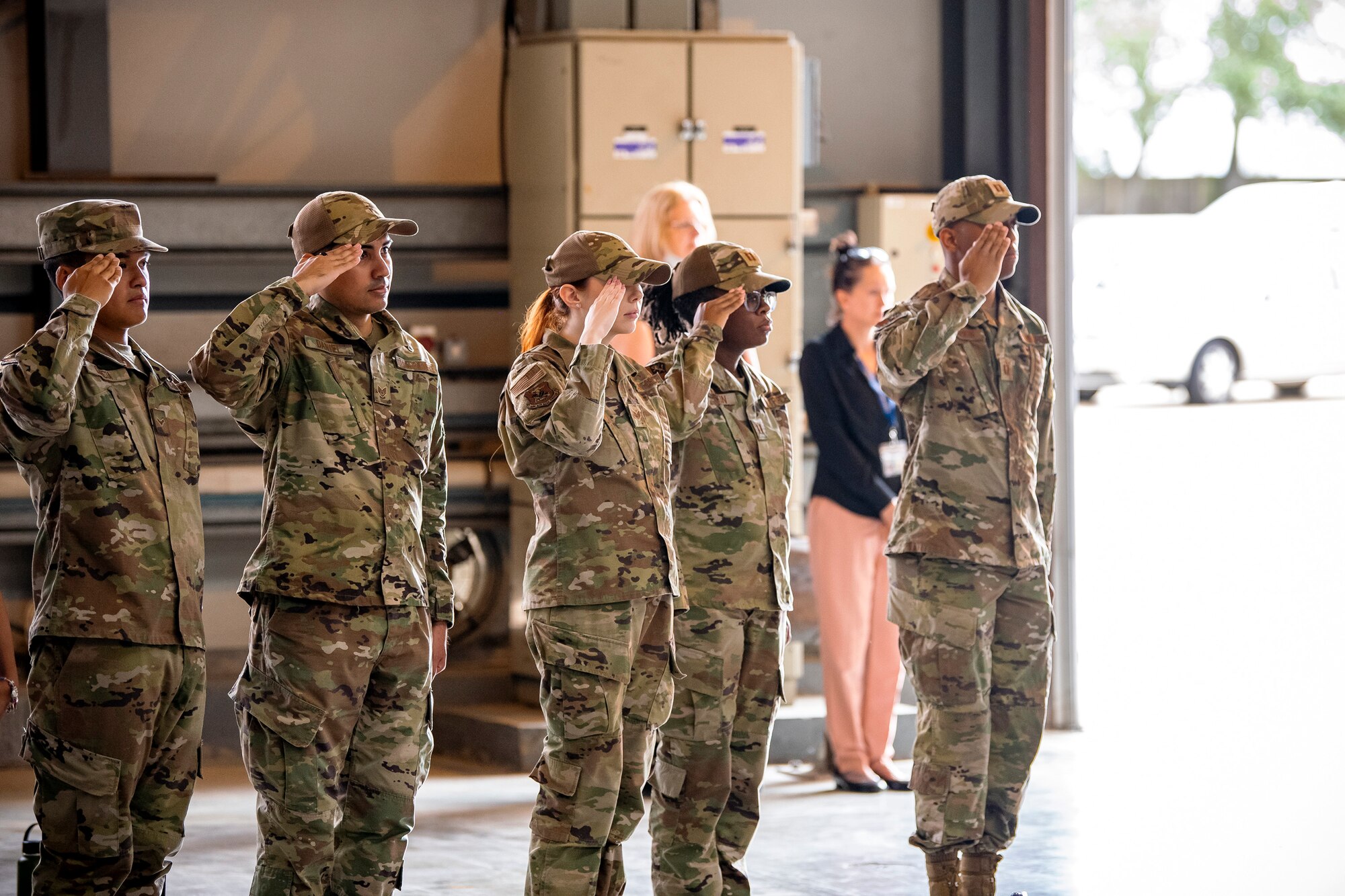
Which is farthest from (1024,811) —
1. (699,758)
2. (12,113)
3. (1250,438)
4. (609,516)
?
(1250,438)

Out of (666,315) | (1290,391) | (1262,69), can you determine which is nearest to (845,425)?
(666,315)

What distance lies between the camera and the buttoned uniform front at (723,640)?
3.48m

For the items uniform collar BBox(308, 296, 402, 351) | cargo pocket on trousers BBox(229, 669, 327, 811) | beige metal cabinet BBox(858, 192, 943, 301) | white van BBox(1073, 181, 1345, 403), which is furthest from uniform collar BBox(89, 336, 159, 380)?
white van BBox(1073, 181, 1345, 403)

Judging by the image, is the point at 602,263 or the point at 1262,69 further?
the point at 1262,69

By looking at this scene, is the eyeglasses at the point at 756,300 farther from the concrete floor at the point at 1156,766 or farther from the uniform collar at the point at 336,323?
the concrete floor at the point at 1156,766

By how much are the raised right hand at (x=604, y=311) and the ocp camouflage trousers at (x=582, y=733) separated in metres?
0.55

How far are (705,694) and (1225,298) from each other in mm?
8437

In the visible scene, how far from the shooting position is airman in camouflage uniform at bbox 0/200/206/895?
3184 mm

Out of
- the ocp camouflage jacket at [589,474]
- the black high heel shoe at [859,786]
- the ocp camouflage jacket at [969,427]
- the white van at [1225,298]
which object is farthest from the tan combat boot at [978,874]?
the white van at [1225,298]

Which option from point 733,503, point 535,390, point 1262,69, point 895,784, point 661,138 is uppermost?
point 1262,69

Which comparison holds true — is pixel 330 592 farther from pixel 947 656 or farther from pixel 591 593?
pixel 947 656

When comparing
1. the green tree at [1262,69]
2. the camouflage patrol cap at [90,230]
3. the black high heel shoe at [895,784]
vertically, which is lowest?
the black high heel shoe at [895,784]

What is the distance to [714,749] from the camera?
349 cm

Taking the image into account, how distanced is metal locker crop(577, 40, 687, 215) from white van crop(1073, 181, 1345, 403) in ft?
15.8
